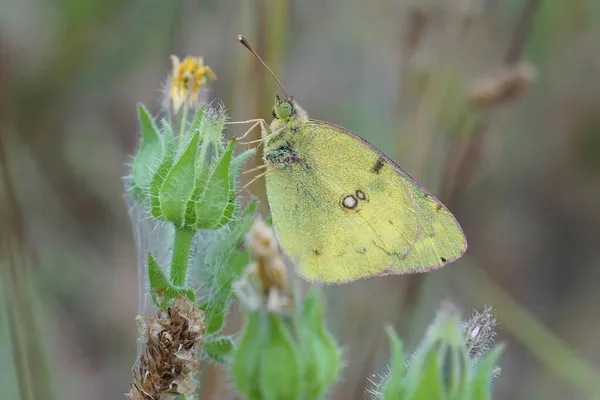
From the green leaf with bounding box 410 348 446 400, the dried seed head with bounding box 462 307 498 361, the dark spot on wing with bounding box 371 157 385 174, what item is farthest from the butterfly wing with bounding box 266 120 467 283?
the green leaf with bounding box 410 348 446 400

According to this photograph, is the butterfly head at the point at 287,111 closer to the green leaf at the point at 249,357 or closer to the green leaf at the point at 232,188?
the green leaf at the point at 232,188

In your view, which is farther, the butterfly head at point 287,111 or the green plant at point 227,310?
the butterfly head at point 287,111

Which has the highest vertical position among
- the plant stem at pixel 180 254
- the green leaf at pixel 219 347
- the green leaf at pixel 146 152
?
the green leaf at pixel 146 152

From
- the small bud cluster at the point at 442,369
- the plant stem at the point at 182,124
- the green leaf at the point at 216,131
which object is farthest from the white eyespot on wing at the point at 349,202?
the small bud cluster at the point at 442,369

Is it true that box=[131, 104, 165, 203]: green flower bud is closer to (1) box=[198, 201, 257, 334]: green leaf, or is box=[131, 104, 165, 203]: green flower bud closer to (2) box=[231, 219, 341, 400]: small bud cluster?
(1) box=[198, 201, 257, 334]: green leaf

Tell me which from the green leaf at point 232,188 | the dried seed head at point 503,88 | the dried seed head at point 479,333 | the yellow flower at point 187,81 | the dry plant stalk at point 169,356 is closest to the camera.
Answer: the dry plant stalk at point 169,356

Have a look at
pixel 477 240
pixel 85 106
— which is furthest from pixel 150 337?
pixel 477 240
